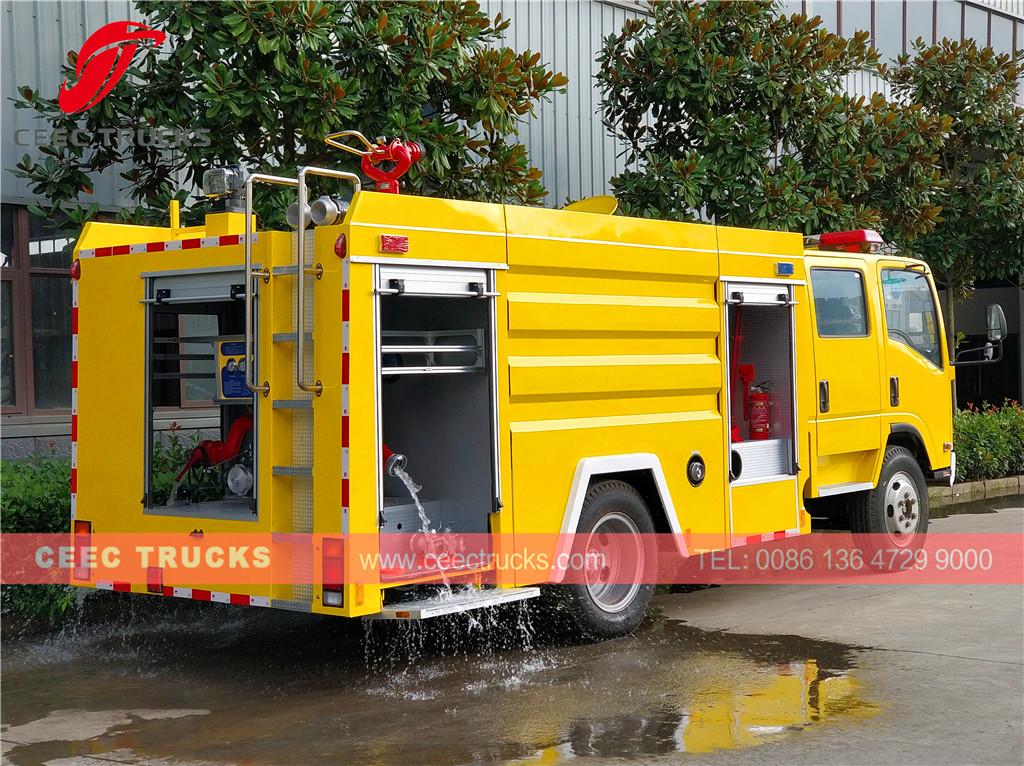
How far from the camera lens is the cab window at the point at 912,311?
414 inches

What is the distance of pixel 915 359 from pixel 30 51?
7651 millimetres

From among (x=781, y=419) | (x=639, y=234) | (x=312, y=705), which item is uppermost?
(x=639, y=234)

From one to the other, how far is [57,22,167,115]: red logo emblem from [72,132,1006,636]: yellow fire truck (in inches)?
106

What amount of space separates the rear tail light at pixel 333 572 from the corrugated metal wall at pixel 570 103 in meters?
8.95

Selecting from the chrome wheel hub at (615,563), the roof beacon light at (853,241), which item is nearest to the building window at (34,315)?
the chrome wheel hub at (615,563)

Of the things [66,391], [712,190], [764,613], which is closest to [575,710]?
[764,613]

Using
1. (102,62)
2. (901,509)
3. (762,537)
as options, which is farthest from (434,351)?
(901,509)

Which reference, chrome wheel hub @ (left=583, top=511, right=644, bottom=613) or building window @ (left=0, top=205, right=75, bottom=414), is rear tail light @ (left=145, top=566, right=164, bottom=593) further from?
building window @ (left=0, top=205, right=75, bottom=414)

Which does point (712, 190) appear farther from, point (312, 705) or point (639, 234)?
point (312, 705)

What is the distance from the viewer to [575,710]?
6414 millimetres

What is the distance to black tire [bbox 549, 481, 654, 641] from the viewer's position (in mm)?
7703

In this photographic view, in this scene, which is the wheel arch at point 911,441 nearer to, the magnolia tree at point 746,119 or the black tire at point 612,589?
the black tire at point 612,589

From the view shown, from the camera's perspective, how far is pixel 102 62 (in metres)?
10.3

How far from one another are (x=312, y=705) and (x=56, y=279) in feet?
19.2
